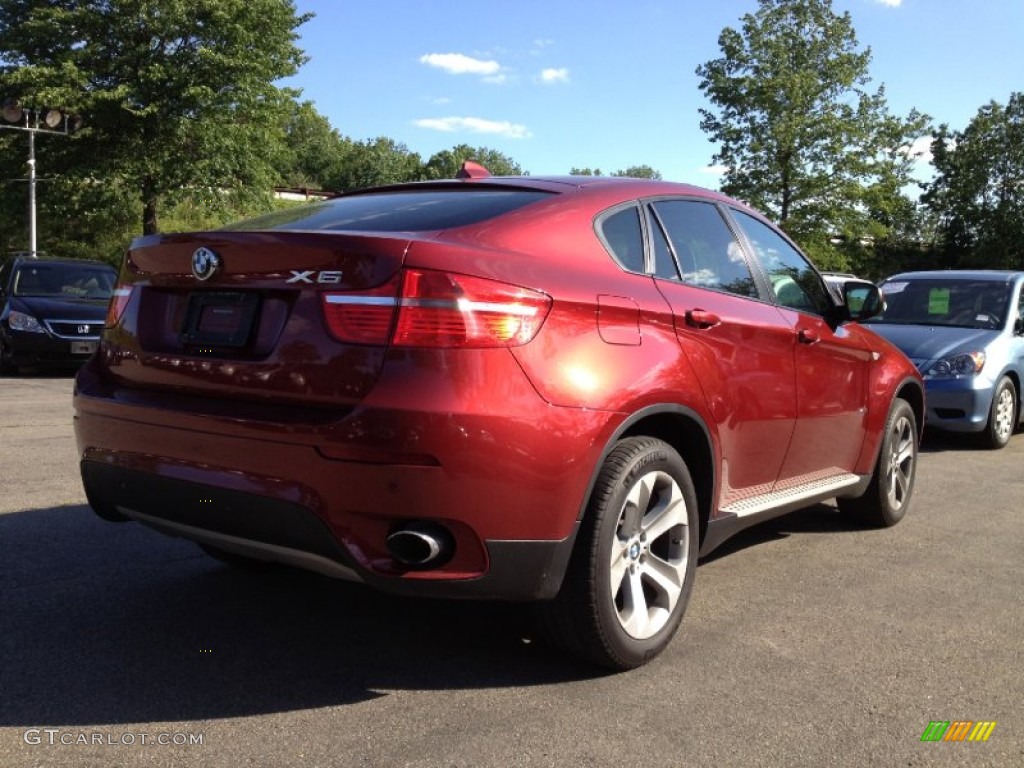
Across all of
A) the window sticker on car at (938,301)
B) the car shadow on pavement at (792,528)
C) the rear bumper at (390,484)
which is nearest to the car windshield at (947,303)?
the window sticker on car at (938,301)

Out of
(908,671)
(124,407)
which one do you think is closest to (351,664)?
(124,407)

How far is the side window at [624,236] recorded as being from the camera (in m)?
3.29

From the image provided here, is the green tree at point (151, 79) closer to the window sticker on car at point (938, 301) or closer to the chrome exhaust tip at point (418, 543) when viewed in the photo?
the window sticker on car at point (938, 301)

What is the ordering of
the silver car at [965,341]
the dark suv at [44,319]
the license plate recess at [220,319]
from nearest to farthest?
1. the license plate recess at [220,319]
2. the silver car at [965,341]
3. the dark suv at [44,319]

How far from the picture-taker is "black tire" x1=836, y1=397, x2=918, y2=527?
5.09 metres

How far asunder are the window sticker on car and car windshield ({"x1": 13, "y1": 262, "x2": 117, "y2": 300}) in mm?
10555

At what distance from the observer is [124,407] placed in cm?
309

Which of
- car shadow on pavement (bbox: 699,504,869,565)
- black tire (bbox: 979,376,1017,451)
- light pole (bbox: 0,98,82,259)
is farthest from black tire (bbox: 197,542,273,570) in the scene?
light pole (bbox: 0,98,82,259)

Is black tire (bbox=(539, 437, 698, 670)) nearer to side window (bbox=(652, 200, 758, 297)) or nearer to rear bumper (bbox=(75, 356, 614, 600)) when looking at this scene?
rear bumper (bbox=(75, 356, 614, 600))

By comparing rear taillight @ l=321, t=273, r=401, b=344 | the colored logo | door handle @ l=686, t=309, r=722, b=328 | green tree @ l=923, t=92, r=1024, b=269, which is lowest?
the colored logo

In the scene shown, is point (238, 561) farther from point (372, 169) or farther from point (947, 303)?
point (372, 169)

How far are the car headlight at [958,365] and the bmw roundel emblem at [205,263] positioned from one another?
7030 mm

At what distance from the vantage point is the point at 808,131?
32.5 meters

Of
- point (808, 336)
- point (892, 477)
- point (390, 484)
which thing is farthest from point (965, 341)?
point (390, 484)
